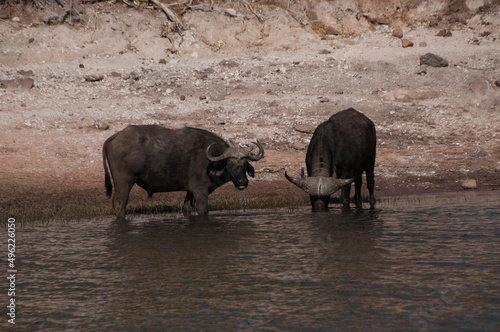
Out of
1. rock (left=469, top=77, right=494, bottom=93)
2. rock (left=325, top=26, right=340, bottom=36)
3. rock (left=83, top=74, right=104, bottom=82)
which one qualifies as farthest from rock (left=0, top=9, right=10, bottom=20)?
rock (left=469, top=77, right=494, bottom=93)

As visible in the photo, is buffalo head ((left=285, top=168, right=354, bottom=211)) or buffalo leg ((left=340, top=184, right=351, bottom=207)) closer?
buffalo head ((left=285, top=168, right=354, bottom=211))

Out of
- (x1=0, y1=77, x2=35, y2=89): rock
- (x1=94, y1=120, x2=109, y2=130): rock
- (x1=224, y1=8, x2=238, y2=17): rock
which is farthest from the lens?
(x1=224, y1=8, x2=238, y2=17): rock

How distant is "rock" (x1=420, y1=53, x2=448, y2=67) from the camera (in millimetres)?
21219

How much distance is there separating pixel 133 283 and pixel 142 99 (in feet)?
43.2

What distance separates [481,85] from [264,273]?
15.6 meters

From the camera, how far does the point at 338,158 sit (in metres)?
10.6

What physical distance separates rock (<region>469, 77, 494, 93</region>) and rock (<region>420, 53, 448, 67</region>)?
152 centimetres

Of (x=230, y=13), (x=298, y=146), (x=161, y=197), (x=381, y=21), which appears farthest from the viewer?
(x=381, y=21)

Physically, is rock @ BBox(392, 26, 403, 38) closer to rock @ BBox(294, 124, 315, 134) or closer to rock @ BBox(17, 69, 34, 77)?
rock @ BBox(294, 124, 315, 134)

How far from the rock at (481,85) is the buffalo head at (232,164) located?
11.9m

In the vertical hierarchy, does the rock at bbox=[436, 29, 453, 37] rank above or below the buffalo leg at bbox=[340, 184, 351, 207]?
above

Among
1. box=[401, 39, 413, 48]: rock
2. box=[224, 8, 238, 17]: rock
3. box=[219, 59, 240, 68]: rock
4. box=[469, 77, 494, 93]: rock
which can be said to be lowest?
box=[469, 77, 494, 93]: rock

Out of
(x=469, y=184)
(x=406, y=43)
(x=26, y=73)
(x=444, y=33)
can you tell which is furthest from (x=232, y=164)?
(x=444, y=33)

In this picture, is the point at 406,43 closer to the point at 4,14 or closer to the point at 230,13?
the point at 230,13
